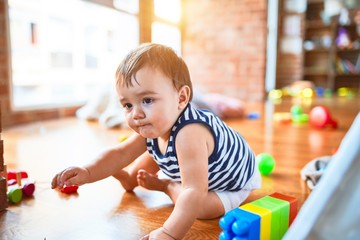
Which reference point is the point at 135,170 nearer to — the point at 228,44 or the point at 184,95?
the point at 184,95

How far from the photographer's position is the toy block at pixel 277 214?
72 centimetres

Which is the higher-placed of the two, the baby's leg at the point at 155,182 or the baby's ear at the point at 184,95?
the baby's ear at the point at 184,95

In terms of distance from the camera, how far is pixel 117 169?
0.97 m

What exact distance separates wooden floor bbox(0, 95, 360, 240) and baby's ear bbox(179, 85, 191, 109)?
10.3 inches

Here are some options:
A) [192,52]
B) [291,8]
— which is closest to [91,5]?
[192,52]

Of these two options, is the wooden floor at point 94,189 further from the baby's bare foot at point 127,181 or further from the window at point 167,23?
the window at point 167,23

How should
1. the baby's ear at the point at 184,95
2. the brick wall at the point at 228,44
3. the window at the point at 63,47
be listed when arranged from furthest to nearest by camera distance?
1. the brick wall at the point at 228,44
2. the window at the point at 63,47
3. the baby's ear at the point at 184,95

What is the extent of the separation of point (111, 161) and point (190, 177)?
0.92ft

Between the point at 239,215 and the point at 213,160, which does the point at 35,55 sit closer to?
the point at 213,160

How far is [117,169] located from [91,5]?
2.12m

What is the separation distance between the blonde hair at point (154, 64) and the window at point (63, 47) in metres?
1.65

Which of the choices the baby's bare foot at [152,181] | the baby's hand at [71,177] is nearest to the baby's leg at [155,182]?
the baby's bare foot at [152,181]

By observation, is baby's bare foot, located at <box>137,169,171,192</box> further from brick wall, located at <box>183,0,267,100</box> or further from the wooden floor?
brick wall, located at <box>183,0,267,100</box>

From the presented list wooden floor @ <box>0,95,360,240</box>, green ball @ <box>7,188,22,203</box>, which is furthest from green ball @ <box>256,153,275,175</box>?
green ball @ <box>7,188,22,203</box>
